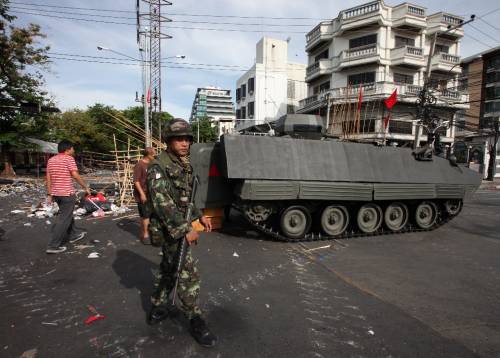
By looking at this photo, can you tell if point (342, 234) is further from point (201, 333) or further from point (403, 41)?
point (403, 41)

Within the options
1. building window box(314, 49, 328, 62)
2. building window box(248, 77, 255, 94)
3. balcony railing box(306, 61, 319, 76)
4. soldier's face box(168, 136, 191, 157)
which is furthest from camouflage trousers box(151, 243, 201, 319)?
building window box(248, 77, 255, 94)

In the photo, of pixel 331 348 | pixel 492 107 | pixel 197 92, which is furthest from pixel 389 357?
pixel 197 92

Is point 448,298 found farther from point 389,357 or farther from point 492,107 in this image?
point 492,107

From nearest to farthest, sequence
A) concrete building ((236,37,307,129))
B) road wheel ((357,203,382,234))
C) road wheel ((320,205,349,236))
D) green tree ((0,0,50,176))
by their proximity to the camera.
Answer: road wheel ((320,205,349,236))
road wheel ((357,203,382,234))
green tree ((0,0,50,176))
concrete building ((236,37,307,129))

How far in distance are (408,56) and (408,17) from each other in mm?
2935

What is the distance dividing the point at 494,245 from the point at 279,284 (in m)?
4.99

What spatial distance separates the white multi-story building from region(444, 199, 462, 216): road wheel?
1391cm

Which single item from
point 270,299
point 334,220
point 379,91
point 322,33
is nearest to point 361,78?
point 379,91

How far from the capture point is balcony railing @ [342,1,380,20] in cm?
2178

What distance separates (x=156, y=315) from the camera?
2.71 m

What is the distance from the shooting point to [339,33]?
77.4ft

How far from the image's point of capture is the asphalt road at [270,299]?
2.46 metres

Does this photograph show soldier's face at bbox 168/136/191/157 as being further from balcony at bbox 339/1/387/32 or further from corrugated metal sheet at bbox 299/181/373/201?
balcony at bbox 339/1/387/32

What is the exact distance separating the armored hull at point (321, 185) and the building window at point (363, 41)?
63.7ft
